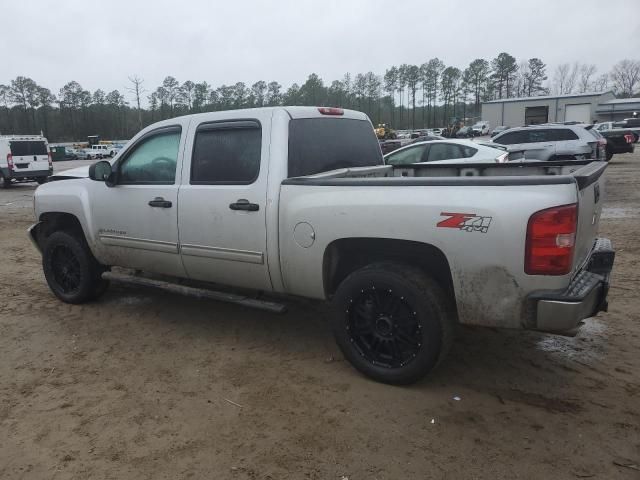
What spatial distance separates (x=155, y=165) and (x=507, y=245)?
10.5 ft

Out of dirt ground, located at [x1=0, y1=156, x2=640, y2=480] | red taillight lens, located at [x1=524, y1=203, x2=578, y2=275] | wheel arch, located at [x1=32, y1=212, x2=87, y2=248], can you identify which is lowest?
dirt ground, located at [x1=0, y1=156, x2=640, y2=480]

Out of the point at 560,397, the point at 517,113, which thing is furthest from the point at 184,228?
the point at 517,113

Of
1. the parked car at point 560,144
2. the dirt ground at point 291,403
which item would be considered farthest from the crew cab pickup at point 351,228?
the parked car at point 560,144

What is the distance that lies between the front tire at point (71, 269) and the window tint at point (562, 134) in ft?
47.5

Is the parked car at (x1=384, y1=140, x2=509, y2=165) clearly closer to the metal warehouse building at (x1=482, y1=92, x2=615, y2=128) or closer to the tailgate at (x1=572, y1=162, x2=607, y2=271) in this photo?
the tailgate at (x1=572, y1=162, x2=607, y2=271)

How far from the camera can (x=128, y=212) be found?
4824 mm

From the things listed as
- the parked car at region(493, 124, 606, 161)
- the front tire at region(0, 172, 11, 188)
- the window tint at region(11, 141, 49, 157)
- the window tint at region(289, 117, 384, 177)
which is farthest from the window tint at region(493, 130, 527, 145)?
the front tire at region(0, 172, 11, 188)

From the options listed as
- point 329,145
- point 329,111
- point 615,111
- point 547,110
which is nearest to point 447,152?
point 329,111

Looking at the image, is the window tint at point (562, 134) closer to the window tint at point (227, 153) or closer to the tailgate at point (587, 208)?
the tailgate at point (587, 208)

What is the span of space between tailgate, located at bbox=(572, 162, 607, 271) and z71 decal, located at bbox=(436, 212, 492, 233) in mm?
537

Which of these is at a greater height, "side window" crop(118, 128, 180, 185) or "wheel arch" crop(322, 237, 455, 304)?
"side window" crop(118, 128, 180, 185)

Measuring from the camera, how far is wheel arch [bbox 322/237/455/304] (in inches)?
137

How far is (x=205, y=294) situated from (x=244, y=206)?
966 mm

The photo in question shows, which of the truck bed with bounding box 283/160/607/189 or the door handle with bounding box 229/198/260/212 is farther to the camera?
the door handle with bounding box 229/198/260/212
